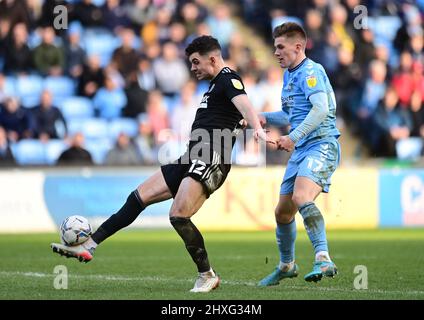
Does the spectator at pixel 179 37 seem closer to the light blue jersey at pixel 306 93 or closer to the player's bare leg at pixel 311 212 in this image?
the light blue jersey at pixel 306 93

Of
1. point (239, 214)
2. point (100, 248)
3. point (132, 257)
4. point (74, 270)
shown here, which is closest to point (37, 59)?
point (239, 214)

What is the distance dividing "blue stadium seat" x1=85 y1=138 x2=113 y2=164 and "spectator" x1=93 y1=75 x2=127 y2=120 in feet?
2.47

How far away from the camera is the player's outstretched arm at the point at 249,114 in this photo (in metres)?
7.91

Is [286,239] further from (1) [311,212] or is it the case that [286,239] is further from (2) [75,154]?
(2) [75,154]

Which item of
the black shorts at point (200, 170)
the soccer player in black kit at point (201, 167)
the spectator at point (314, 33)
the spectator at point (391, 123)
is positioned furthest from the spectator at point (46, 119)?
the black shorts at point (200, 170)

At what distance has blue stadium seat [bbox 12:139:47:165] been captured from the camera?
17.8m

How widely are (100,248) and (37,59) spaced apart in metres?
6.73

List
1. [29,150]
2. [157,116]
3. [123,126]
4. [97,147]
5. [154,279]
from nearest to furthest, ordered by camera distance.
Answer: [154,279]
[29,150]
[97,147]
[157,116]
[123,126]

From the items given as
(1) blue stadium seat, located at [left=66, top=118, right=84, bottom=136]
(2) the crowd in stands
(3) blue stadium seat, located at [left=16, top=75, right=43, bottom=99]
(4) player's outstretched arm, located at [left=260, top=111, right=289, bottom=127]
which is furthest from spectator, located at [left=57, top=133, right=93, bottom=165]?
(4) player's outstretched arm, located at [left=260, top=111, right=289, bottom=127]

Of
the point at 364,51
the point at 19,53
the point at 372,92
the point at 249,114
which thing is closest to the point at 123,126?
the point at 19,53

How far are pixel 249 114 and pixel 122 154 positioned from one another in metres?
9.57

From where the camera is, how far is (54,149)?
18.0 m

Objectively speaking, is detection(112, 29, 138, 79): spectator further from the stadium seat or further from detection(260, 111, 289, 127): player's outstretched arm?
detection(260, 111, 289, 127): player's outstretched arm

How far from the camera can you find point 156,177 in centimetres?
849
